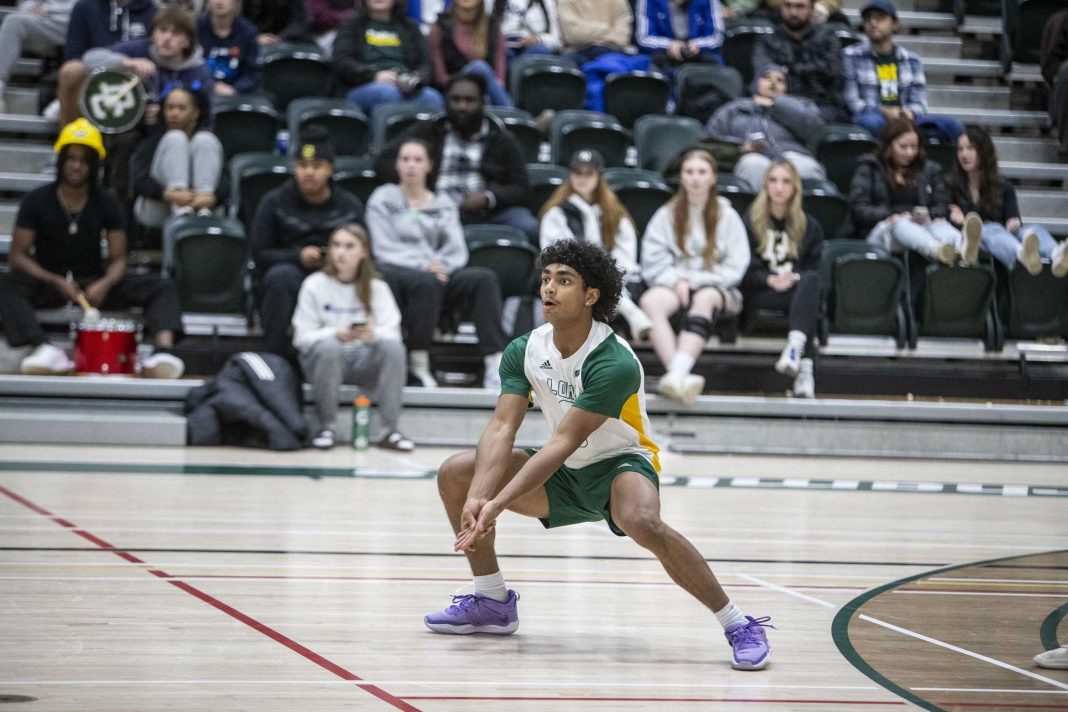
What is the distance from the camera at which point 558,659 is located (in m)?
3.66

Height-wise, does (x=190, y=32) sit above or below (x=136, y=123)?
above

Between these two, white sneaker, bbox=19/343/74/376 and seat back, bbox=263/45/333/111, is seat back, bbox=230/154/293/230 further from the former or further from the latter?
white sneaker, bbox=19/343/74/376

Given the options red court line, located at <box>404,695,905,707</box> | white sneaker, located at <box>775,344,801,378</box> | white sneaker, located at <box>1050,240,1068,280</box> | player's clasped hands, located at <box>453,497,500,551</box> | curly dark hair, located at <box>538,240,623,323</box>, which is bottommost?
white sneaker, located at <box>775,344,801,378</box>

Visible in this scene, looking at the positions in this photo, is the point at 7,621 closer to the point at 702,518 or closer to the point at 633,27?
the point at 702,518

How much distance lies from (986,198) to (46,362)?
6.11 metres

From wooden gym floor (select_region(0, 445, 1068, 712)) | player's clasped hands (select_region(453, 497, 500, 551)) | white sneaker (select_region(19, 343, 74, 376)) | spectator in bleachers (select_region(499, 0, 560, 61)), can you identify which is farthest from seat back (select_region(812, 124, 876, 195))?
player's clasped hands (select_region(453, 497, 500, 551))

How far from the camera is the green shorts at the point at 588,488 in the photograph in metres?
3.87

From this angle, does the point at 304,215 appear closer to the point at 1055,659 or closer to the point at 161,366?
the point at 161,366

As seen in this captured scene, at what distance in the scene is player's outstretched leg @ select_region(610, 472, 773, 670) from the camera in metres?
3.62

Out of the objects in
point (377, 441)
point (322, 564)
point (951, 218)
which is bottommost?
point (377, 441)

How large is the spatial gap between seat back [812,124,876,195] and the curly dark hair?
262 inches

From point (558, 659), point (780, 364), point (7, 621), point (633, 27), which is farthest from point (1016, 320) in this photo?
point (7, 621)

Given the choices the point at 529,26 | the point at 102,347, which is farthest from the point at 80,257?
the point at 529,26

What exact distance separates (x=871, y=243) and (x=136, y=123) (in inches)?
187
